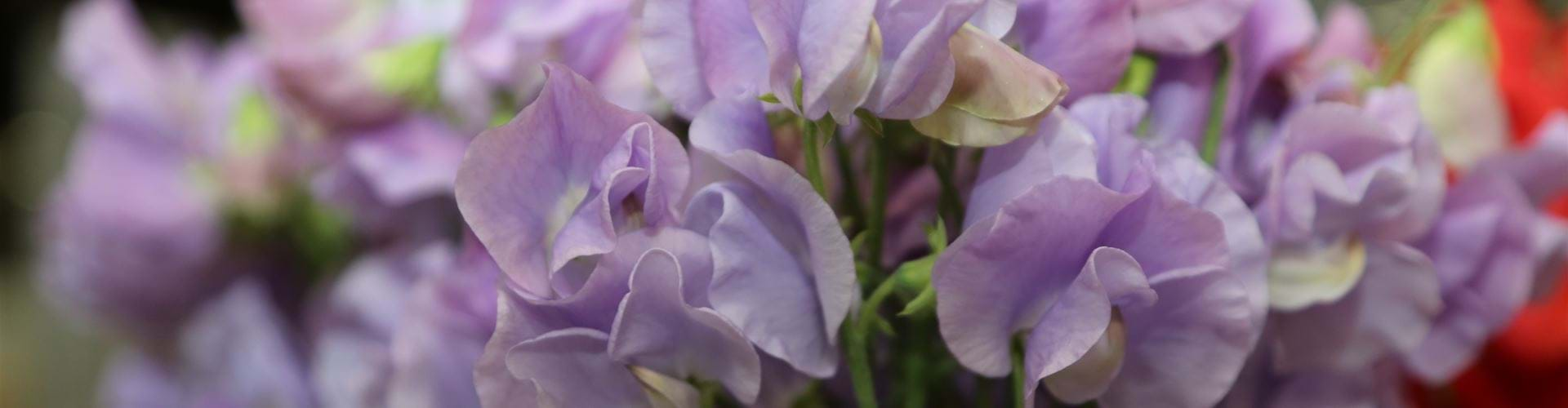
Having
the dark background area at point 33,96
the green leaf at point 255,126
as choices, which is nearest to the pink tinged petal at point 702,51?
the green leaf at point 255,126

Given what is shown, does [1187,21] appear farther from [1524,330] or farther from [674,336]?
[1524,330]

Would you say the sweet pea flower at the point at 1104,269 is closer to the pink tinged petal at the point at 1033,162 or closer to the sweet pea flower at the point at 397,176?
the pink tinged petal at the point at 1033,162

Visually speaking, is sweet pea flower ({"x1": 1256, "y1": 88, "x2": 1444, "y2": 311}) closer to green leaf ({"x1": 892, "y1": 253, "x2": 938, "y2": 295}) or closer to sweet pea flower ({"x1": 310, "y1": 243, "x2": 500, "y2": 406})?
green leaf ({"x1": 892, "y1": 253, "x2": 938, "y2": 295})

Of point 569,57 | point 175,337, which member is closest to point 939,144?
point 569,57

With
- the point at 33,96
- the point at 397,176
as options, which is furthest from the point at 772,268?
the point at 33,96

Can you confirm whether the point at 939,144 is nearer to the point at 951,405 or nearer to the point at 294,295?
the point at 951,405

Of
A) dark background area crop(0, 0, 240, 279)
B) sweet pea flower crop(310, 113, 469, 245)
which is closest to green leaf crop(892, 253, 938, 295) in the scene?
sweet pea flower crop(310, 113, 469, 245)
